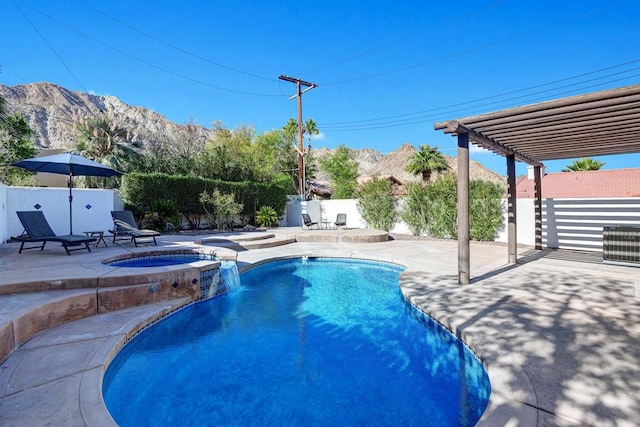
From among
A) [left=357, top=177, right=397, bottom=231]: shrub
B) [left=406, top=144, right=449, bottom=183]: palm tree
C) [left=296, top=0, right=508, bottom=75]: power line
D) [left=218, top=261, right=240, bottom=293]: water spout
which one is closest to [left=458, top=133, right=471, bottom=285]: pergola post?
[left=218, top=261, right=240, bottom=293]: water spout

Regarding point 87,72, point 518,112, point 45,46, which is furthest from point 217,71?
point 518,112

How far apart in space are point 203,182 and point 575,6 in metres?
17.2

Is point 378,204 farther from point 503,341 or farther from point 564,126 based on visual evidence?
point 503,341

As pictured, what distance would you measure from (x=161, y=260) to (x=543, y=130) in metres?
8.16

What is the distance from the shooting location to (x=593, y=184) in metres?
23.3

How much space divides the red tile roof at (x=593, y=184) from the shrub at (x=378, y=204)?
39.8 feet

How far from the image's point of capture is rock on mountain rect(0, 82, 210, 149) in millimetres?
48531

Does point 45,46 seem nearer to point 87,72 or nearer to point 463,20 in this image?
point 87,72

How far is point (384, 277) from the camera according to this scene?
7.17m

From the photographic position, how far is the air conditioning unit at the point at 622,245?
6422mm

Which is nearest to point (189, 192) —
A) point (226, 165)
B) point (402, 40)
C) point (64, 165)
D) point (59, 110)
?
point (226, 165)

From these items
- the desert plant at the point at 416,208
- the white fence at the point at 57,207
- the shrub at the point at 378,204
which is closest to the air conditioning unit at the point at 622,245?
the desert plant at the point at 416,208

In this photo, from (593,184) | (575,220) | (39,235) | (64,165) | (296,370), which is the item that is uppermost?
(593,184)

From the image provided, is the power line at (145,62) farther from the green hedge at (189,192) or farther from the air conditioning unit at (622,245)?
the air conditioning unit at (622,245)
